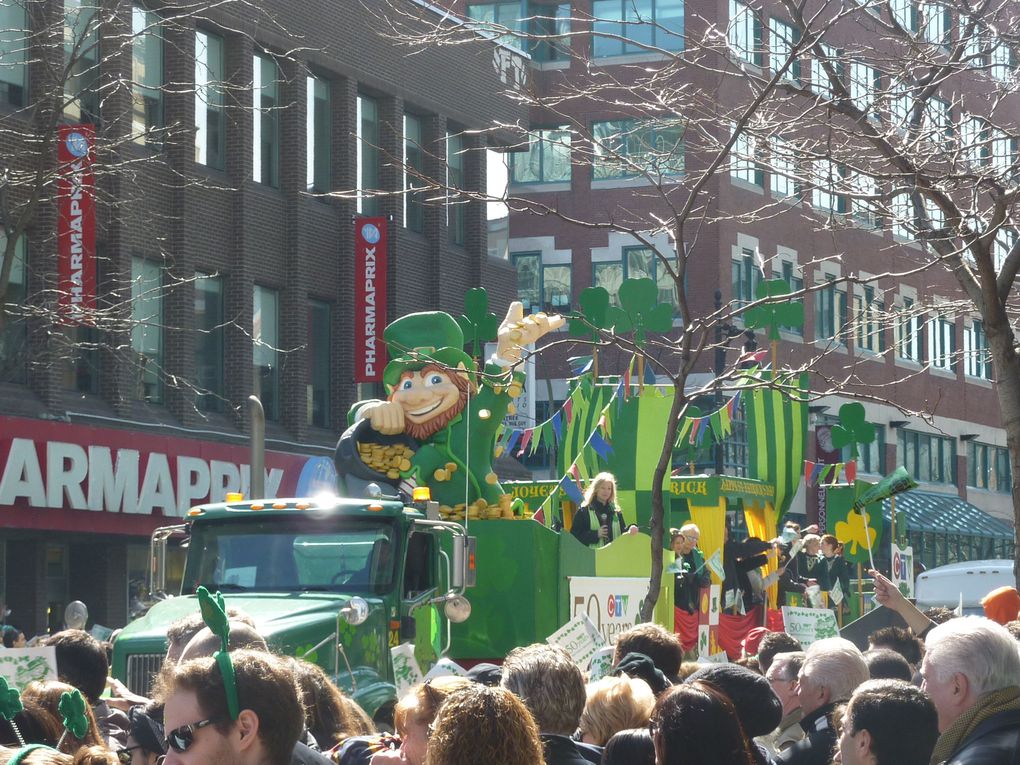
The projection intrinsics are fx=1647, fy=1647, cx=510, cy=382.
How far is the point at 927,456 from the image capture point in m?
Result: 56.0

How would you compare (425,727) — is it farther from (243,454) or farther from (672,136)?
(672,136)

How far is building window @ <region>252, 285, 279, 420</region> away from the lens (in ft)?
98.9

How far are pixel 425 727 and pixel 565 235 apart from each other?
4289 centimetres

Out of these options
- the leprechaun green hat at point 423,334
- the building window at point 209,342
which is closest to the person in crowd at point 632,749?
the leprechaun green hat at point 423,334

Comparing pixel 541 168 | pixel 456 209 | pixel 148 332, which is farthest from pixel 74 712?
pixel 541 168

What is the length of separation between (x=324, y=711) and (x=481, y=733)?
2.47 m

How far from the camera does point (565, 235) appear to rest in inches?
1871

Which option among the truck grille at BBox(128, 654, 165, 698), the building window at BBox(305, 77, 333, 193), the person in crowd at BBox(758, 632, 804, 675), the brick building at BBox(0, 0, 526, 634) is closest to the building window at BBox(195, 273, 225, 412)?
the brick building at BBox(0, 0, 526, 634)

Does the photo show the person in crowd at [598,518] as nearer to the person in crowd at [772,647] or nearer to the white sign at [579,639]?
the white sign at [579,639]

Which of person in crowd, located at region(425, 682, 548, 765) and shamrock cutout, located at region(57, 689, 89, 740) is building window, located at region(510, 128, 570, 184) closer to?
shamrock cutout, located at region(57, 689, 89, 740)

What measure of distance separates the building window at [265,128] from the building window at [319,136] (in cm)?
88

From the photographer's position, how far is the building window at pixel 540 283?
1868 inches

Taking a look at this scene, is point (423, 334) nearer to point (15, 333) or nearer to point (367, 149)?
point (15, 333)

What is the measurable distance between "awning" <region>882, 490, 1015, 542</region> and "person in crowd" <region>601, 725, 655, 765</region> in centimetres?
4608
